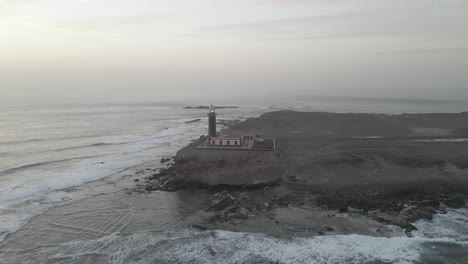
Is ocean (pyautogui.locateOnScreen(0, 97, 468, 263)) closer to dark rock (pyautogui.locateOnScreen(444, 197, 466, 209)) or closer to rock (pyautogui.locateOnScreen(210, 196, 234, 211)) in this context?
dark rock (pyautogui.locateOnScreen(444, 197, 466, 209))

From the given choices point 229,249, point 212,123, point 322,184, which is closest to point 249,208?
point 229,249

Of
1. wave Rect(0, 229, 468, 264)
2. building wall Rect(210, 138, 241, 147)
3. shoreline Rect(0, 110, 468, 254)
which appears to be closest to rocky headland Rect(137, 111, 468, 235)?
shoreline Rect(0, 110, 468, 254)

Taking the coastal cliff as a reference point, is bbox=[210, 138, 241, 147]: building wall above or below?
above

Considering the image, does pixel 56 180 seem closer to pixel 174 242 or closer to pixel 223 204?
pixel 223 204

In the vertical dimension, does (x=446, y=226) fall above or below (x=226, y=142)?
below

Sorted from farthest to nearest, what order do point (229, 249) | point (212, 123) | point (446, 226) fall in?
point (212, 123), point (446, 226), point (229, 249)

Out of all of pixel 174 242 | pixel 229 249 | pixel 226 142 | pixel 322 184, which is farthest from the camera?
pixel 226 142

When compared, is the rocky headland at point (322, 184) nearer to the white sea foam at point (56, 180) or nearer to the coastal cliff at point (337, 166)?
the coastal cliff at point (337, 166)

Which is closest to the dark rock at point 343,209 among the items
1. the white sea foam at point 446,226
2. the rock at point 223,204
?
the white sea foam at point 446,226
